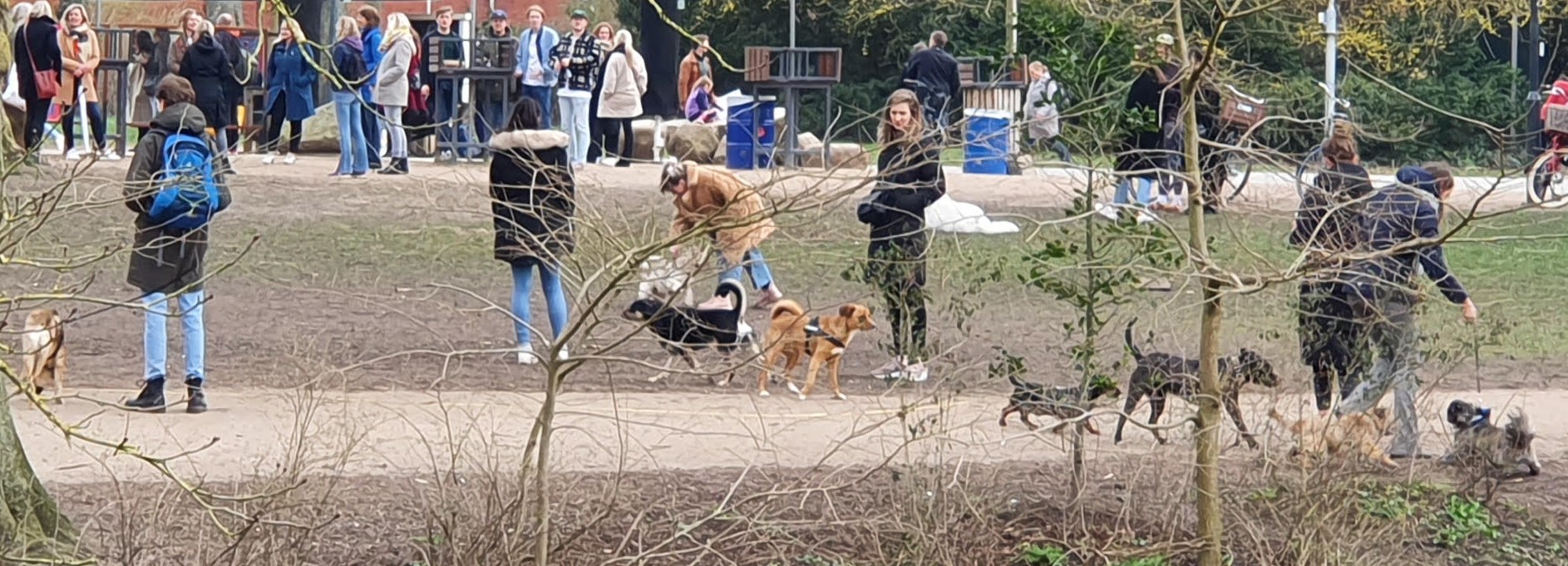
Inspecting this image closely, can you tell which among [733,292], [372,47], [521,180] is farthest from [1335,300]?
[372,47]

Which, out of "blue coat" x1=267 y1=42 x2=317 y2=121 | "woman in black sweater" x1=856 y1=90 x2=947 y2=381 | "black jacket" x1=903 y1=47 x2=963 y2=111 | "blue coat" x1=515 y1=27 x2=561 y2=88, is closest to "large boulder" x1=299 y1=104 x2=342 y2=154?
"blue coat" x1=267 y1=42 x2=317 y2=121

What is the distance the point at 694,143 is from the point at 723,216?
55.7 ft

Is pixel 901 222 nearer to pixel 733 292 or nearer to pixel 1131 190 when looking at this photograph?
pixel 733 292

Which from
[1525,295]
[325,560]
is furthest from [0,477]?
[1525,295]

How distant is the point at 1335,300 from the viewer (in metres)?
7.98

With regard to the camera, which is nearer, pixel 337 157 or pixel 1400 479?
pixel 1400 479

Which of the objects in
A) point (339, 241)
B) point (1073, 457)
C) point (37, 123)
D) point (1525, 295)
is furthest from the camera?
point (37, 123)

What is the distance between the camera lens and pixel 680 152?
22297mm

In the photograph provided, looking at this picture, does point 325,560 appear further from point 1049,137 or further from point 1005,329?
point 1005,329

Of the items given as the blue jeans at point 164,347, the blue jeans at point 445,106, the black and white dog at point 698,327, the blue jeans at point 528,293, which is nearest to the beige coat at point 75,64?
the blue jeans at point 445,106

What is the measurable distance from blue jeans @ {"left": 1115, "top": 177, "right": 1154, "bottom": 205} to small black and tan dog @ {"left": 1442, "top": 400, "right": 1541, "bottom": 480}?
5.05 ft

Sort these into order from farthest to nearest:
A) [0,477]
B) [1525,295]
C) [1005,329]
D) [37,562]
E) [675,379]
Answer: [1525,295]
[1005,329]
[675,379]
[0,477]
[37,562]

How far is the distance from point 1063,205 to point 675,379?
3.02 metres

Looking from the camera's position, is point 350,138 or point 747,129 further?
point 747,129
